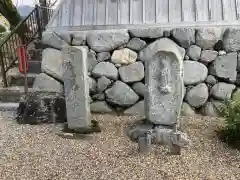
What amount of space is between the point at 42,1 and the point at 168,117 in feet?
19.9

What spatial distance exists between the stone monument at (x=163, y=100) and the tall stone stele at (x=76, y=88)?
900 millimetres

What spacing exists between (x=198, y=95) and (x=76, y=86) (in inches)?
88.1

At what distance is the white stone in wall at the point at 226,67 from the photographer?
605cm

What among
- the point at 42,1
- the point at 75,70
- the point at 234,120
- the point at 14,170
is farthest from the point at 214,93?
the point at 42,1

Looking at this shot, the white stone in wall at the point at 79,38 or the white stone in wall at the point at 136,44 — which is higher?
the white stone in wall at the point at 79,38

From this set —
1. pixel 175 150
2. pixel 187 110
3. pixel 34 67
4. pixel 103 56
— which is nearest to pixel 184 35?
pixel 187 110

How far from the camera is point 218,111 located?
615cm

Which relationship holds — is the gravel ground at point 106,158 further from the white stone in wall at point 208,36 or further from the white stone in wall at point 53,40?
the white stone in wall at point 53,40

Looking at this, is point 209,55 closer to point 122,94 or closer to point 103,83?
point 122,94

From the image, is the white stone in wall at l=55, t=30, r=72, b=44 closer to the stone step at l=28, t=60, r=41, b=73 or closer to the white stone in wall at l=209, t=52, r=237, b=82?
the stone step at l=28, t=60, r=41, b=73

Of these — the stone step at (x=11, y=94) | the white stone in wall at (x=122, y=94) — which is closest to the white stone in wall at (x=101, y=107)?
the white stone in wall at (x=122, y=94)

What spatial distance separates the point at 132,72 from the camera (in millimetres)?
6215

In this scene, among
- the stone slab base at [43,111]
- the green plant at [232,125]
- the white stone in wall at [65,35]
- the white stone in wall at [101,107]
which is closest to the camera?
the green plant at [232,125]

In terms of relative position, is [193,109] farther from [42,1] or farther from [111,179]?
[42,1]
